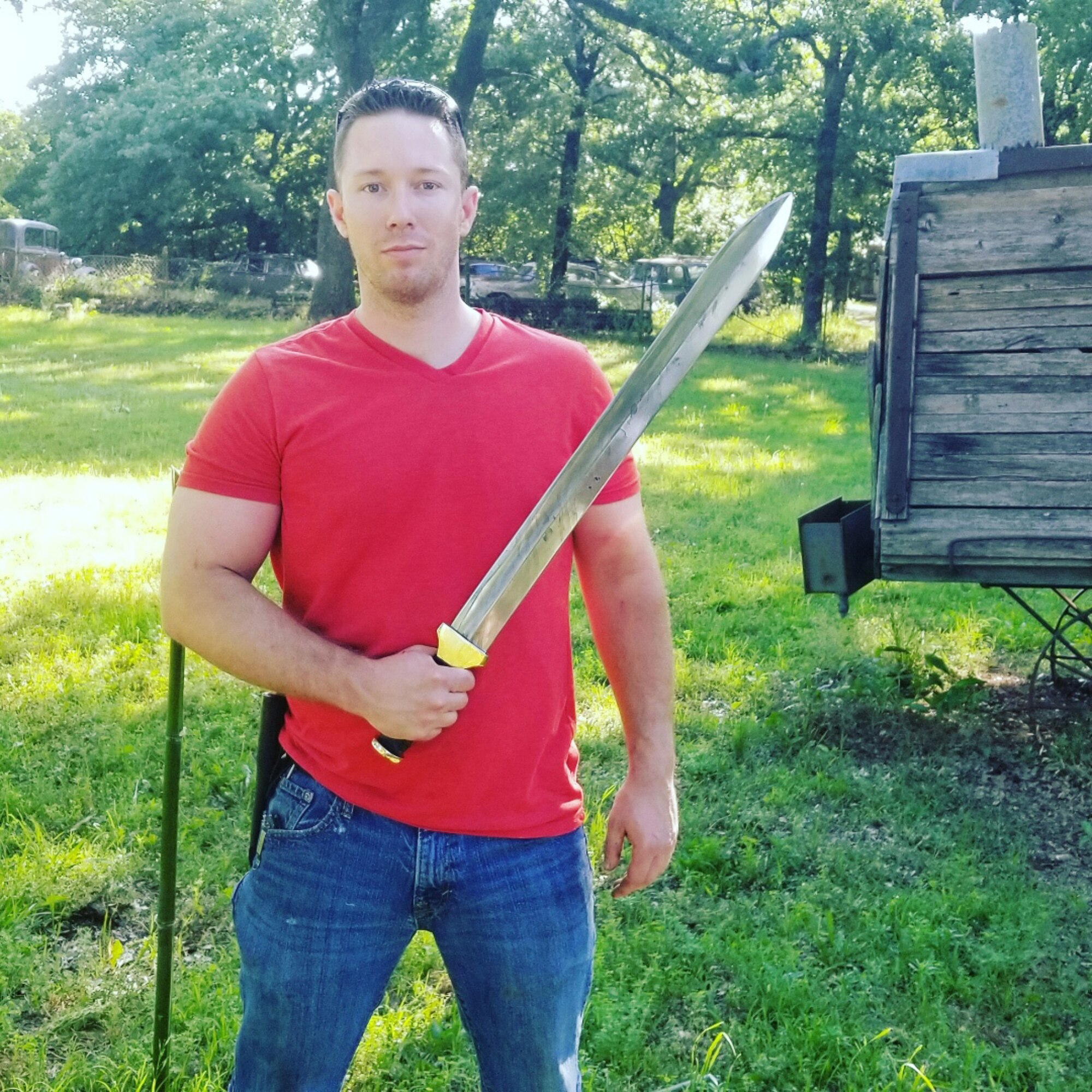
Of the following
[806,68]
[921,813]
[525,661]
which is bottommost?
[921,813]

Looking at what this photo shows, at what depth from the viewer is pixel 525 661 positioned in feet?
6.31

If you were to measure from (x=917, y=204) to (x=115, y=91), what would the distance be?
41.7 m

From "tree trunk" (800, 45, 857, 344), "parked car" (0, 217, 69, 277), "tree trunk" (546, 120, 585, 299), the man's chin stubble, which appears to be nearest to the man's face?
the man's chin stubble

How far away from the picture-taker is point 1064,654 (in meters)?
5.94

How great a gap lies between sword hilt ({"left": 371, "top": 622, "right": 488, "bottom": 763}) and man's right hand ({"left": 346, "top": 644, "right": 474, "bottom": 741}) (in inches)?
0.5

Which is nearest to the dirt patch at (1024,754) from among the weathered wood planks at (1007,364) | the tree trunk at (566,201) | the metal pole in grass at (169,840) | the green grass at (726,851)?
the green grass at (726,851)

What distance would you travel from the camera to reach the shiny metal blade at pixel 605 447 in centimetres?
171

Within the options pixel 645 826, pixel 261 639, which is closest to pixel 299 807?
pixel 261 639

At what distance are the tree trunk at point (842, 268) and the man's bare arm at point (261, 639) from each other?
79.6 ft

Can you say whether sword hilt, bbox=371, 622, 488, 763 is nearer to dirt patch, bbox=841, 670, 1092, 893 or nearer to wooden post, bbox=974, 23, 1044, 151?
dirt patch, bbox=841, 670, 1092, 893

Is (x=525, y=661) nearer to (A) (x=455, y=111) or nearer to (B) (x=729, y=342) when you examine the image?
(A) (x=455, y=111)

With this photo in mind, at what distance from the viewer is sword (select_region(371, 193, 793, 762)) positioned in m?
1.71

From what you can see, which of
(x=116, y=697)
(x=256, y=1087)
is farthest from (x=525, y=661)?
(x=116, y=697)

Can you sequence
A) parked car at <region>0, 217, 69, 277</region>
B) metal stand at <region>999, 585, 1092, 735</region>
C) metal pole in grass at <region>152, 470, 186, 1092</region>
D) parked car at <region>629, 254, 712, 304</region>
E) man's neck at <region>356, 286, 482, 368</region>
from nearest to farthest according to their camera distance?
1. man's neck at <region>356, 286, 482, 368</region>
2. metal pole in grass at <region>152, 470, 186, 1092</region>
3. metal stand at <region>999, 585, 1092, 735</region>
4. parked car at <region>629, 254, 712, 304</region>
5. parked car at <region>0, 217, 69, 277</region>
